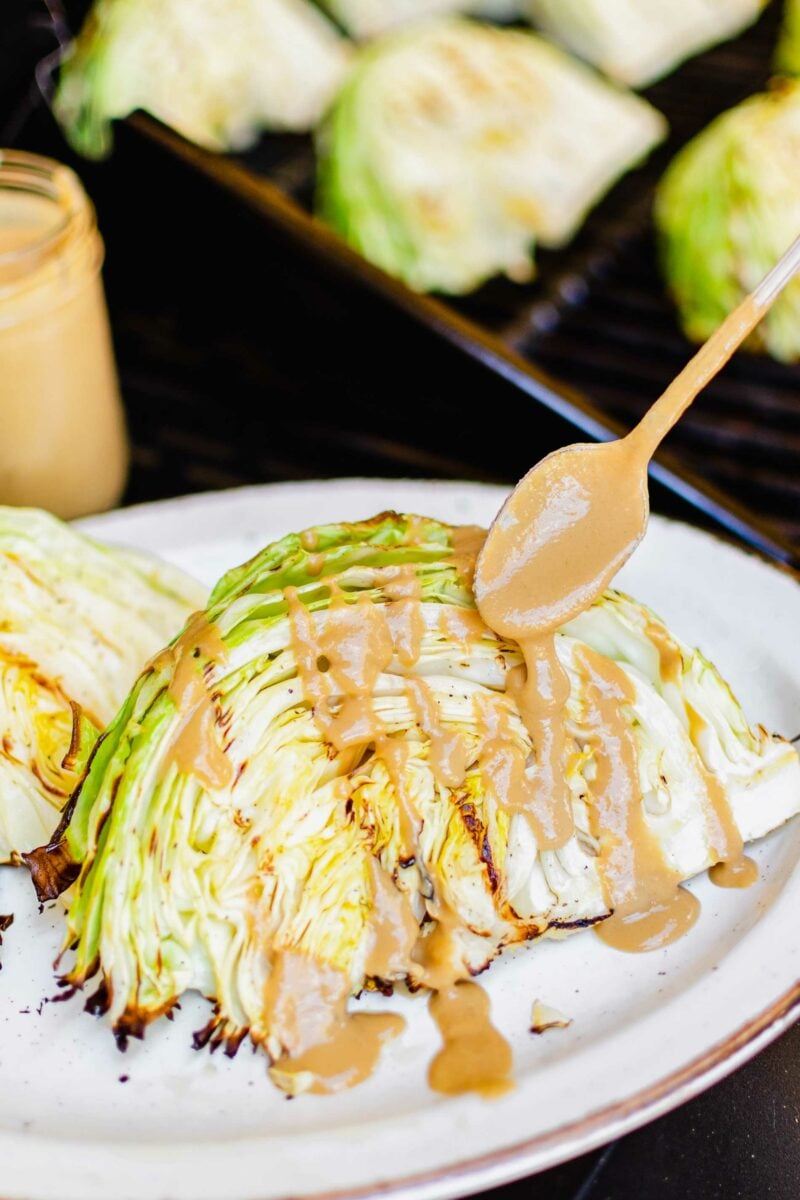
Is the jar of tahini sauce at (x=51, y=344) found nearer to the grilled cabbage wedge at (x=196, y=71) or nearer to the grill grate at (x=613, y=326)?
the grill grate at (x=613, y=326)

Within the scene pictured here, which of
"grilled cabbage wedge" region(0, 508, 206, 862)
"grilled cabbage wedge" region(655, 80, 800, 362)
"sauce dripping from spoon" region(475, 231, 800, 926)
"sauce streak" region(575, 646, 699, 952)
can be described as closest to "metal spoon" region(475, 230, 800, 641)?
"sauce dripping from spoon" region(475, 231, 800, 926)

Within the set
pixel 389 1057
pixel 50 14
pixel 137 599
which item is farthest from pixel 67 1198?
pixel 50 14

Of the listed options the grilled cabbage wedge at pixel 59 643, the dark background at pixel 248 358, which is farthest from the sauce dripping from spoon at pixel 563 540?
the dark background at pixel 248 358

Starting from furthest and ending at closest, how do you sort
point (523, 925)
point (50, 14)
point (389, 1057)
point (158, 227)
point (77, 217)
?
point (50, 14), point (158, 227), point (77, 217), point (523, 925), point (389, 1057)

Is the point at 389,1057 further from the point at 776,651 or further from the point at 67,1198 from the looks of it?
the point at 776,651

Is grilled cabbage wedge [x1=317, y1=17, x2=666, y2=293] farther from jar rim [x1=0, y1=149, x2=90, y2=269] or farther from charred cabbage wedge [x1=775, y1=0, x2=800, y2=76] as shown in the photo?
jar rim [x1=0, y1=149, x2=90, y2=269]

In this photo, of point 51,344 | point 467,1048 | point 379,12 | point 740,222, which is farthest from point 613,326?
point 467,1048

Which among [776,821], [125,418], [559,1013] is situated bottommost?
[125,418]
